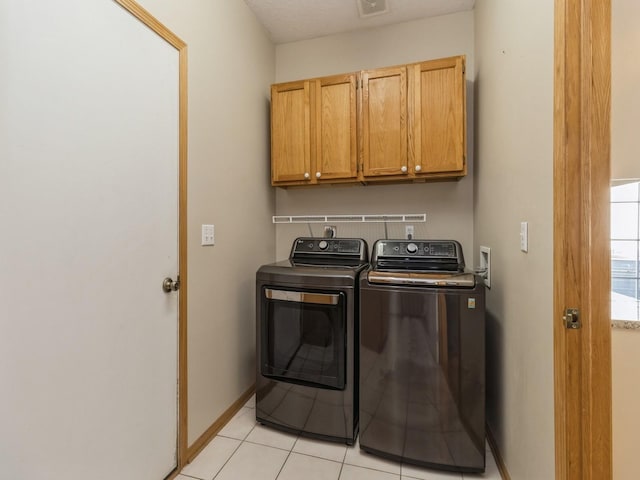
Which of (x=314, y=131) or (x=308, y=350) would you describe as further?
(x=314, y=131)

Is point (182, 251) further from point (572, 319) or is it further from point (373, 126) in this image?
point (572, 319)

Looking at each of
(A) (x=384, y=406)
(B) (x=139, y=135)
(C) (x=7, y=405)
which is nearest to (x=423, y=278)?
(A) (x=384, y=406)

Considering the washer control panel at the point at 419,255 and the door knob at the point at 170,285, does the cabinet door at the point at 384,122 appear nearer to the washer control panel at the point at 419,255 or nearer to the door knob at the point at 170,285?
the washer control panel at the point at 419,255

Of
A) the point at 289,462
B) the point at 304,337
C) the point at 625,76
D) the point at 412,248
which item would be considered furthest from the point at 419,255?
the point at 289,462

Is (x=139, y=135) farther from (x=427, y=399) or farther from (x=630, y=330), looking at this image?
(x=630, y=330)

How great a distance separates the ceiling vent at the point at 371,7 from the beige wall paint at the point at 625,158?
1390 millimetres

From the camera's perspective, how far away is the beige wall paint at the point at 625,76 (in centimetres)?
120

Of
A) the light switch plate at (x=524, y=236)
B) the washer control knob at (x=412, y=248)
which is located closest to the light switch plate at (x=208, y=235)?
the washer control knob at (x=412, y=248)

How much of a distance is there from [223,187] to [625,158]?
201cm

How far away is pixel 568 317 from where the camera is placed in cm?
92

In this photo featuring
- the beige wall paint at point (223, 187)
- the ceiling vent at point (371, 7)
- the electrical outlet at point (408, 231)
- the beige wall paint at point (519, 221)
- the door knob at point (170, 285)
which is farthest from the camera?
the electrical outlet at point (408, 231)

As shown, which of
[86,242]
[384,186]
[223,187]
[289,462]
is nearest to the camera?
[86,242]

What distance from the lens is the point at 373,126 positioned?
212cm

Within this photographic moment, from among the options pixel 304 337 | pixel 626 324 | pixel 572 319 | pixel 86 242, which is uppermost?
pixel 86 242
